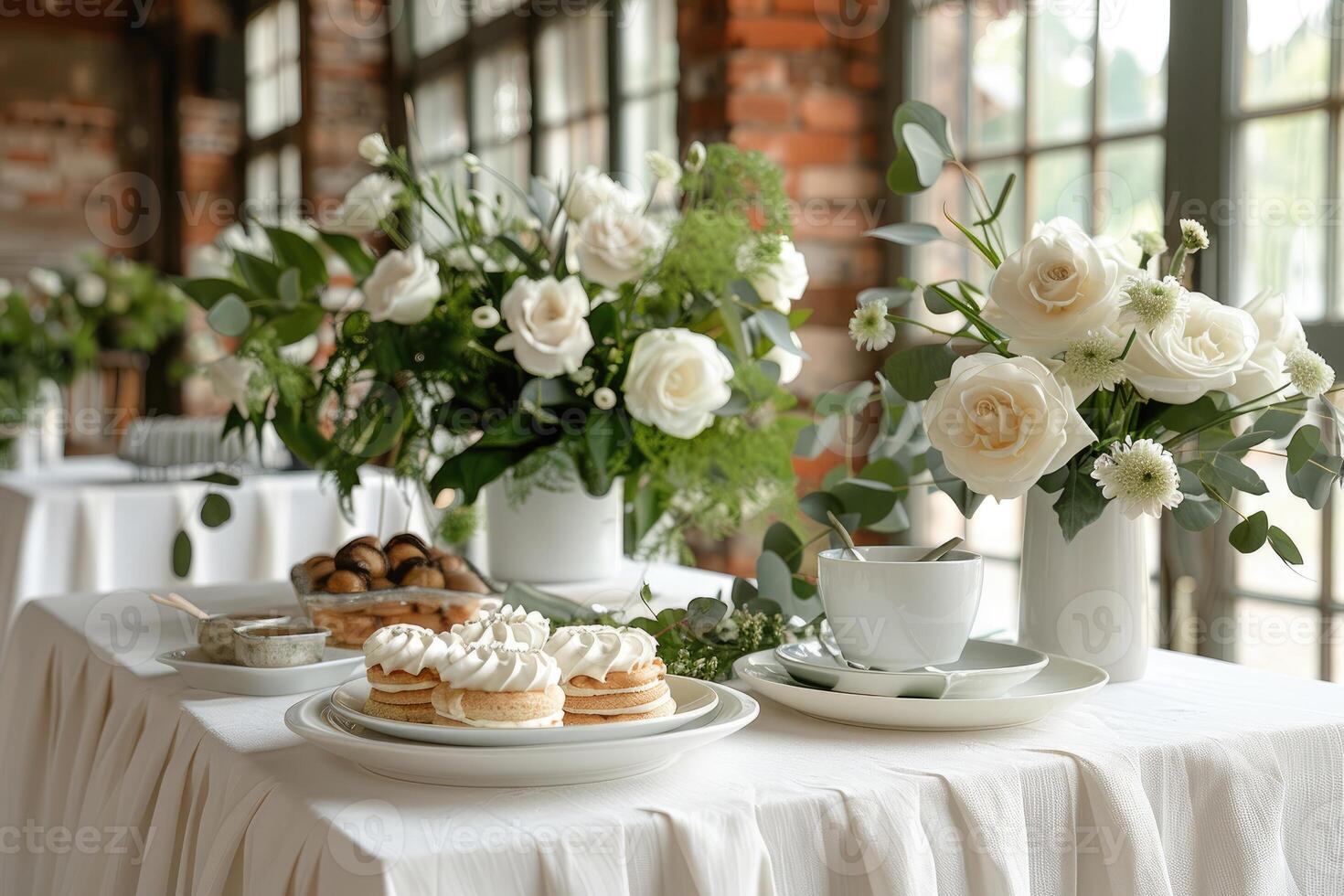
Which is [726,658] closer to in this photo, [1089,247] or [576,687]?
[576,687]

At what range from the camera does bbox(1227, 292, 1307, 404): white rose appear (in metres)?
0.98

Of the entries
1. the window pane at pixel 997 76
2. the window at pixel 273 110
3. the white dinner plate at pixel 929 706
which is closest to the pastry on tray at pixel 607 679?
the white dinner plate at pixel 929 706

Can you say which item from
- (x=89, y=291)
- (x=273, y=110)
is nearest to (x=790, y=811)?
(x=89, y=291)

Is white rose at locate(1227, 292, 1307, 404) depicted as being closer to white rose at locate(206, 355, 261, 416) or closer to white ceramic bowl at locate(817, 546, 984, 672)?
white ceramic bowl at locate(817, 546, 984, 672)

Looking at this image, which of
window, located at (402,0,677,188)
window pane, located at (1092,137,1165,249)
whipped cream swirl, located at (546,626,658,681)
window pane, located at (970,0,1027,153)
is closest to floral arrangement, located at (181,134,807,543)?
whipped cream swirl, located at (546,626,658,681)

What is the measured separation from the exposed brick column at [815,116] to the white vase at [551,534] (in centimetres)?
116

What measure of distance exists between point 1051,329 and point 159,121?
710 centimetres

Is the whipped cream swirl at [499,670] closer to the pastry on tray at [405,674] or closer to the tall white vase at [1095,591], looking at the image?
the pastry on tray at [405,674]

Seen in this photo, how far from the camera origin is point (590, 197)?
4.68 feet

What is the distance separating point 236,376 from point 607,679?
0.85 metres

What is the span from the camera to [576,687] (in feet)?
2.63

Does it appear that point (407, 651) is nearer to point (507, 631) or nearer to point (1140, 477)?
point (507, 631)

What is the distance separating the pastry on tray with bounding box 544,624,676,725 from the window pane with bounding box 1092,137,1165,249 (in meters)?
1.48

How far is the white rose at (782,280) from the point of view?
1402mm
